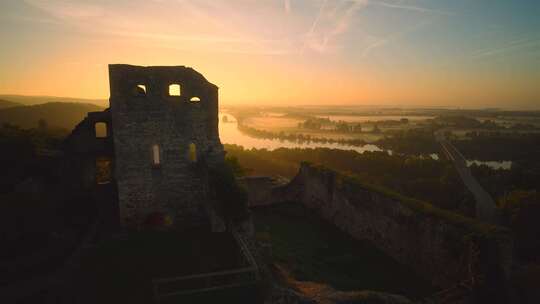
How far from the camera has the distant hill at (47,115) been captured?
43.9 meters

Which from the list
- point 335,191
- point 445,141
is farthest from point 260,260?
point 445,141

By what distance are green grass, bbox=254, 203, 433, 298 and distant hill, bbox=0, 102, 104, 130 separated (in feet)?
129

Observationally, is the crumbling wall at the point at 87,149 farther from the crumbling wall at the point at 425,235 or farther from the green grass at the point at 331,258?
the crumbling wall at the point at 425,235

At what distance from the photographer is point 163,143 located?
425 inches

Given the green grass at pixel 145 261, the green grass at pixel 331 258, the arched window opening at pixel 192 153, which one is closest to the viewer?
the green grass at pixel 145 261

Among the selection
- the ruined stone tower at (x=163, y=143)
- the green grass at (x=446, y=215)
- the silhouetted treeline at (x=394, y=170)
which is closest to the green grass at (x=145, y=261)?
the ruined stone tower at (x=163, y=143)

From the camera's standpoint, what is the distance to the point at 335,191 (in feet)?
46.4

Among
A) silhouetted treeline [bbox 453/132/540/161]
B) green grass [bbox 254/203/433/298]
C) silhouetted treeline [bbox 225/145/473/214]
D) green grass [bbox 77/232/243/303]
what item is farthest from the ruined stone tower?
silhouetted treeline [bbox 453/132/540/161]

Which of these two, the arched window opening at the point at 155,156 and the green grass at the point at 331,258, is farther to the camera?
the arched window opening at the point at 155,156

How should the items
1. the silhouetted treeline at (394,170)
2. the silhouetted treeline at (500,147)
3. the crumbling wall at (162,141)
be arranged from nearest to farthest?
the crumbling wall at (162,141) < the silhouetted treeline at (394,170) < the silhouetted treeline at (500,147)

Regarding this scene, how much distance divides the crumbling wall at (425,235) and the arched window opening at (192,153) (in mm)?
6357

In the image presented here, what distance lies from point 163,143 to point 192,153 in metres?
1.04

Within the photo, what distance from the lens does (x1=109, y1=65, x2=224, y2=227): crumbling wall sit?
402 inches

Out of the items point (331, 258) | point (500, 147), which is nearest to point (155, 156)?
point (331, 258)
